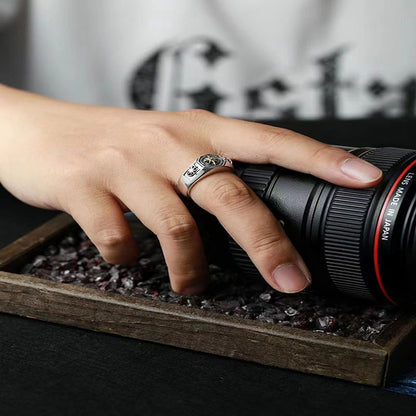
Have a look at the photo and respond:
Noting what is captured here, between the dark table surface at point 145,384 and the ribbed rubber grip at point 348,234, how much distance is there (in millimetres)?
95

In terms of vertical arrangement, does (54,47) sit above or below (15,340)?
above

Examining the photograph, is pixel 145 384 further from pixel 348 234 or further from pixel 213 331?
pixel 348 234

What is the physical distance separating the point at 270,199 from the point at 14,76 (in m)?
0.69

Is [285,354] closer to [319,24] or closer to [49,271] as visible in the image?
[49,271]

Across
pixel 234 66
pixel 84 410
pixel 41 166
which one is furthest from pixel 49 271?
pixel 234 66

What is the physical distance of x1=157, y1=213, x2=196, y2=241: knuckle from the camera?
71 cm

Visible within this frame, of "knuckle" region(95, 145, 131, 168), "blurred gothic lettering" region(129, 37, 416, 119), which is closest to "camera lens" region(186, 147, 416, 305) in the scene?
"knuckle" region(95, 145, 131, 168)

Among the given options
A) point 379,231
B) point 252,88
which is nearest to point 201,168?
point 379,231

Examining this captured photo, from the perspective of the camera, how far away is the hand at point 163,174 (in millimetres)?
691

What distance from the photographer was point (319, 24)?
1204mm

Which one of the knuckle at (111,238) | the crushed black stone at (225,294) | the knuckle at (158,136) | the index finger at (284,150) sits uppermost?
the index finger at (284,150)

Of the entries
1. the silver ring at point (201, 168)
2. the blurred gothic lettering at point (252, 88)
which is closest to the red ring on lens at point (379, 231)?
the silver ring at point (201, 168)

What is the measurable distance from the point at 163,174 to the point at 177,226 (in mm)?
57

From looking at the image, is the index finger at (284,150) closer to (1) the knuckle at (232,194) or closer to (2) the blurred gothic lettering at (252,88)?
(1) the knuckle at (232,194)
